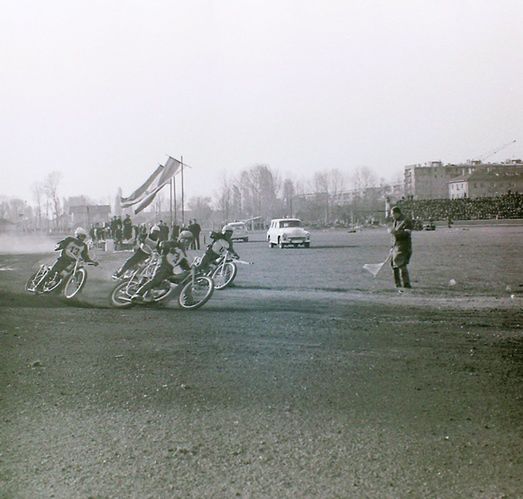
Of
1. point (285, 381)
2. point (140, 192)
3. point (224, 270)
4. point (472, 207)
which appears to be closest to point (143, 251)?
point (140, 192)

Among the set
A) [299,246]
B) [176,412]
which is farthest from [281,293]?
[176,412]

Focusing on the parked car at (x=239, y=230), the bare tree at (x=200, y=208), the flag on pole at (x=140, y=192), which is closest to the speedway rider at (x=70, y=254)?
the flag on pole at (x=140, y=192)

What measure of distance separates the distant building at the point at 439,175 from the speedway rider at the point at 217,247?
105cm

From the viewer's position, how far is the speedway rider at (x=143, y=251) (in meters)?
3.17

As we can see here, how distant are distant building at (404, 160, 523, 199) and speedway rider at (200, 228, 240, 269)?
1.05 metres

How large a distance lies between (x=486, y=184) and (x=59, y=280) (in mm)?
2575

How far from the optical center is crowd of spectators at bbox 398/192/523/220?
3189mm

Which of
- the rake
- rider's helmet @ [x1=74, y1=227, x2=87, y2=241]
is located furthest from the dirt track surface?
rider's helmet @ [x1=74, y1=227, x2=87, y2=241]

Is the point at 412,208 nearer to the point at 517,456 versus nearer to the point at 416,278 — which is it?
the point at 416,278

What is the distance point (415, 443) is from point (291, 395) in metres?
0.57

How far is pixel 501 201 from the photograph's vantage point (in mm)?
3318

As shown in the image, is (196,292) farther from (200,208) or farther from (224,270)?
(200,208)

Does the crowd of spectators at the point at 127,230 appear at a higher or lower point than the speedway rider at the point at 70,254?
higher

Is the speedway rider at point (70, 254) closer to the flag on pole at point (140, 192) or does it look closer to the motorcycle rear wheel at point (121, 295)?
the motorcycle rear wheel at point (121, 295)
